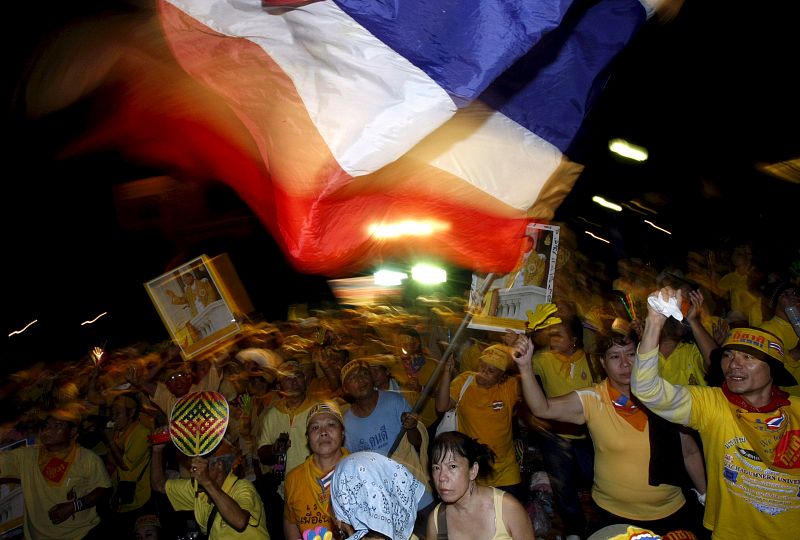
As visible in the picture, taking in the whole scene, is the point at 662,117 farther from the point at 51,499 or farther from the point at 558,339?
the point at 51,499

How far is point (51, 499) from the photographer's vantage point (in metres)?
5.99

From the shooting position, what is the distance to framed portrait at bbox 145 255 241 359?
558 cm

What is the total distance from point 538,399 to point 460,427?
6.07 ft

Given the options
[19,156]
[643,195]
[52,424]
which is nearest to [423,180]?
[52,424]

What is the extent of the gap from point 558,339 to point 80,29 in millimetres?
4761

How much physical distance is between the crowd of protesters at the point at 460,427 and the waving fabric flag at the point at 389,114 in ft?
3.40

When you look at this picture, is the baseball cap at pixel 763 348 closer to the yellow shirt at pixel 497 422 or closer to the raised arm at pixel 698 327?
the raised arm at pixel 698 327

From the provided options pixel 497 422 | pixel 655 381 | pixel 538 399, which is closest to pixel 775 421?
pixel 655 381

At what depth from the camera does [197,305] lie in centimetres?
572

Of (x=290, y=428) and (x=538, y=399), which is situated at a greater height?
(x=538, y=399)

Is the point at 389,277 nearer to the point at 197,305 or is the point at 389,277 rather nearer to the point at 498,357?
the point at 498,357

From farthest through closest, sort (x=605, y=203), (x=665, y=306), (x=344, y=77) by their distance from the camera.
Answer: (x=605, y=203)
(x=665, y=306)
(x=344, y=77)

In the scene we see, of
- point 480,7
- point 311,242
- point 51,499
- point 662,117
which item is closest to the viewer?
point 480,7

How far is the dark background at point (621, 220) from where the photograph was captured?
11.0m
